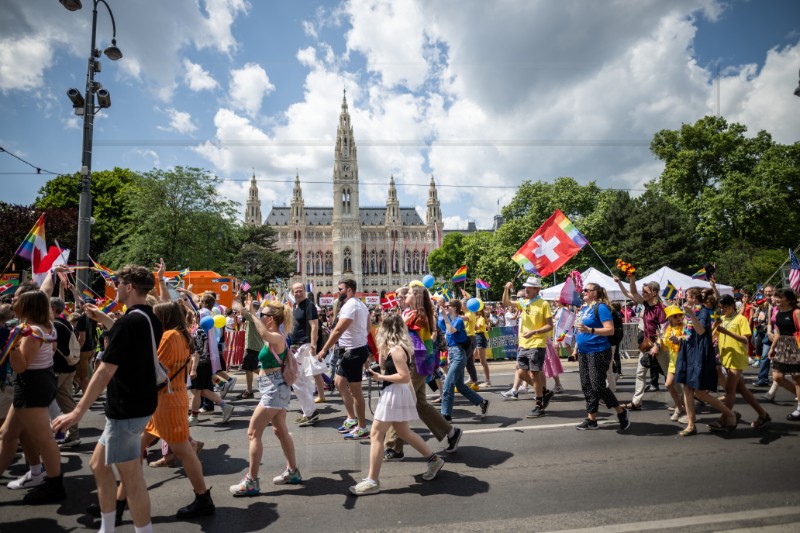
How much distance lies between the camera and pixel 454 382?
22.9 ft

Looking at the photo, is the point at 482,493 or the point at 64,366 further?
the point at 64,366

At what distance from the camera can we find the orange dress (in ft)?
14.0

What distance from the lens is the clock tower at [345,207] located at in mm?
111250

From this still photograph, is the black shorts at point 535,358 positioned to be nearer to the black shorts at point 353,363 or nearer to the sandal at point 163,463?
the black shorts at point 353,363

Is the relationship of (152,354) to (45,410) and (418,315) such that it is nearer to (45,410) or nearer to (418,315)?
(45,410)

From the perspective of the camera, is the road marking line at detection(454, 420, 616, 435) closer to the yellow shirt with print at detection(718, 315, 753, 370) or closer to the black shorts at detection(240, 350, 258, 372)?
the yellow shirt with print at detection(718, 315, 753, 370)

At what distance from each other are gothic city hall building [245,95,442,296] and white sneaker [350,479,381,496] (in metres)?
104

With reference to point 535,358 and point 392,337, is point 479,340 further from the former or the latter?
point 392,337

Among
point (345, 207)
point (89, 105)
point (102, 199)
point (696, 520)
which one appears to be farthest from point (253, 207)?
point (696, 520)

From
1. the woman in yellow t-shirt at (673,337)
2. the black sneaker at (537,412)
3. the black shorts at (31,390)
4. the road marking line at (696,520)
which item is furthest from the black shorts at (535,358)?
the black shorts at (31,390)

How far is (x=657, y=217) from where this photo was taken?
128 ft

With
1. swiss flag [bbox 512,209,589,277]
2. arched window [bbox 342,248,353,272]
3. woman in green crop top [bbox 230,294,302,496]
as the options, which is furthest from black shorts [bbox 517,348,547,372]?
arched window [bbox 342,248,353,272]

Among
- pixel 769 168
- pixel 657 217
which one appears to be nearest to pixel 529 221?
pixel 657 217

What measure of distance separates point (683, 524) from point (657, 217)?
4061 cm
